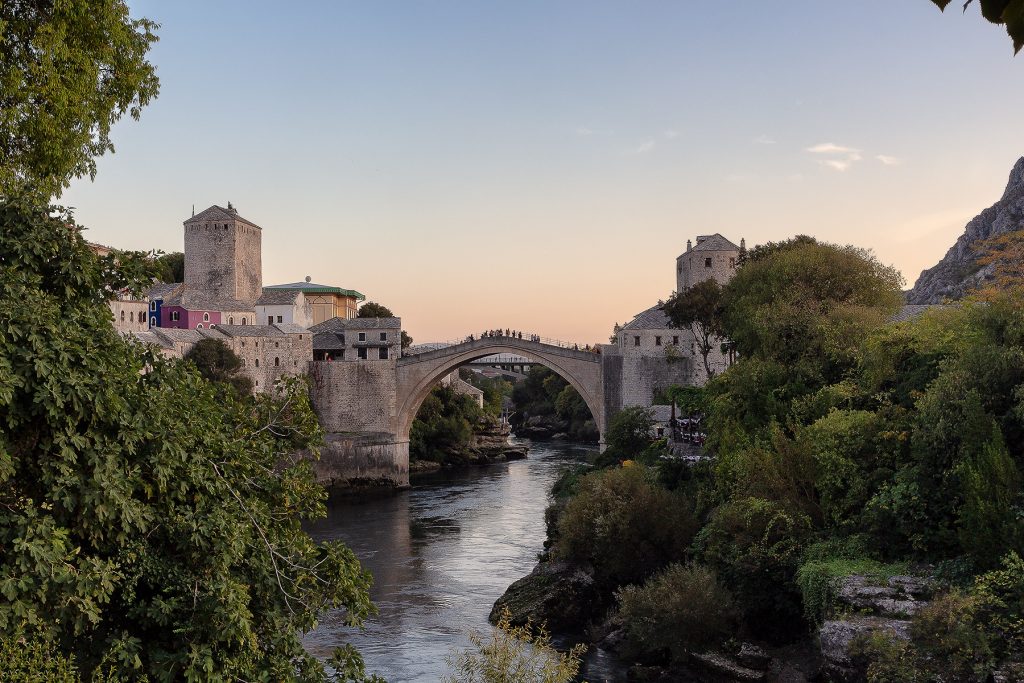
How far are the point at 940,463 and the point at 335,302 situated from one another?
63.3 meters

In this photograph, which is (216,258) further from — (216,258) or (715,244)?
(715,244)

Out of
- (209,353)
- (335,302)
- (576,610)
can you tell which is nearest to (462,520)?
(576,610)

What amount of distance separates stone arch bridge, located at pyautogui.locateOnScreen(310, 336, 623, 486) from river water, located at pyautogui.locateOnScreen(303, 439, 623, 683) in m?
2.79

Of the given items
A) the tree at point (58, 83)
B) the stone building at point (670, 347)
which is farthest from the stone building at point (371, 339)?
the tree at point (58, 83)

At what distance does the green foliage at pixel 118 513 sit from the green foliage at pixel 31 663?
12cm

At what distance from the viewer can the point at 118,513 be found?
8.48m

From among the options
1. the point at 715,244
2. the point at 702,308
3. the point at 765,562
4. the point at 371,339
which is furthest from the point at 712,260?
the point at 765,562

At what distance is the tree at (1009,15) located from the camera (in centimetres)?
214

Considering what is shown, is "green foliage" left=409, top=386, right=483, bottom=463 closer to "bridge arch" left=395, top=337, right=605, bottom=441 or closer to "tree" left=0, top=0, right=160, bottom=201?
"bridge arch" left=395, top=337, right=605, bottom=441

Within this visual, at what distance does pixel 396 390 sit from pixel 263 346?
22.1 ft

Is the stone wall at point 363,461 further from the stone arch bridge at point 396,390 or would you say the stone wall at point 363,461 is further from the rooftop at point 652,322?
the rooftop at point 652,322

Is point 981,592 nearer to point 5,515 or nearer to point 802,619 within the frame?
point 802,619

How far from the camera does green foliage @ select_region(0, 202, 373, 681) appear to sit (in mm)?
8055

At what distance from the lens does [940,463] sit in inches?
653
